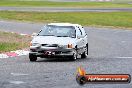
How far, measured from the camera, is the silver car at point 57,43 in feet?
63.8

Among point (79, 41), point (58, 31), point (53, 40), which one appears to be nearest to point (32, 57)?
point (53, 40)

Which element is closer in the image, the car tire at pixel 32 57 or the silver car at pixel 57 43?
the silver car at pixel 57 43

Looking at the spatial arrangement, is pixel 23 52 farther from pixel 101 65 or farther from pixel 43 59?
pixel 101 65

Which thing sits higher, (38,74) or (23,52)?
(38,74)

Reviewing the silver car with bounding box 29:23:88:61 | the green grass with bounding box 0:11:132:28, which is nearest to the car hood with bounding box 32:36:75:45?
the silver car with bounding box 29:23:88:61

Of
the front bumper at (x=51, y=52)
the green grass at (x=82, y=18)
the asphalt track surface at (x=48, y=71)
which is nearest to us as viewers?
the asphalt track surface at (x=48, y=71)

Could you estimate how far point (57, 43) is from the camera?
19484mm

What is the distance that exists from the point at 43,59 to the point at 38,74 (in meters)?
5.99

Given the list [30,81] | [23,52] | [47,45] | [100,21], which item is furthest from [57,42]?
[100,21]

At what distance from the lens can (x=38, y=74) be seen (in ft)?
48.7

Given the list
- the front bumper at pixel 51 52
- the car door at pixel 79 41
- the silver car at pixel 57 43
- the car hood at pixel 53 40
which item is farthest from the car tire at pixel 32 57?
the car door at pixel 79 41

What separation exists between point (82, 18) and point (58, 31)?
35.7m

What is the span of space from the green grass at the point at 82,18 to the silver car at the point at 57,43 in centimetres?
2865

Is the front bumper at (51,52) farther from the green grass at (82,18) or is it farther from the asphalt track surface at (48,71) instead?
the green grass at (82,18)
